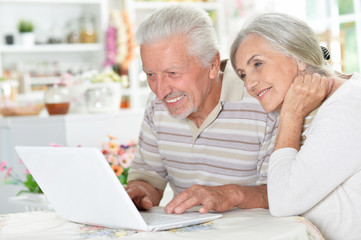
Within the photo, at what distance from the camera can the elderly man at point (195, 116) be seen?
5.63 feet

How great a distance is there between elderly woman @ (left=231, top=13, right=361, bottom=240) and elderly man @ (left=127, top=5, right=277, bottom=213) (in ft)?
0.59

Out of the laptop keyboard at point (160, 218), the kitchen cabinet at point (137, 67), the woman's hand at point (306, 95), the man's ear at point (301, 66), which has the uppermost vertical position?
the man's ear at point (301, 66)

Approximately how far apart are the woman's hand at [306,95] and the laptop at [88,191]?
35 centimetres

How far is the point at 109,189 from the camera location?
119 centimetres

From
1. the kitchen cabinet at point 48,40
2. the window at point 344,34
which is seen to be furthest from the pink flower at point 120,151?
the kitchen cabinet at point 48,40

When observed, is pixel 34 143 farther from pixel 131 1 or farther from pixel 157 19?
pixel 131 1

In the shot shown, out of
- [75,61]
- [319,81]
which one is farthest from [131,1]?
[319,81]

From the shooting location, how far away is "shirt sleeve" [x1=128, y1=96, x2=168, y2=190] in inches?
74.7

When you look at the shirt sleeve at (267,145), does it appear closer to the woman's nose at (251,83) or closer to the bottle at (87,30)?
the woman's nose at (251,83)

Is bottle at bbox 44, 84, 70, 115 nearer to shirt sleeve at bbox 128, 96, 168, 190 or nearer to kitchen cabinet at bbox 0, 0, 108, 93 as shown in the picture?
shirt sleeve at bbox 128, 96, 168, 190

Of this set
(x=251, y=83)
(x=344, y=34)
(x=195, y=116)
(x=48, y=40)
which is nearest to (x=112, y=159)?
(x=195, y=116)

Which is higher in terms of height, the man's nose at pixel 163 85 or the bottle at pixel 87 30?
the man's nose at pixel 163 85

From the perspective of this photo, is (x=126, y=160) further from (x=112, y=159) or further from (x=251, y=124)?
(x=251, y=124)

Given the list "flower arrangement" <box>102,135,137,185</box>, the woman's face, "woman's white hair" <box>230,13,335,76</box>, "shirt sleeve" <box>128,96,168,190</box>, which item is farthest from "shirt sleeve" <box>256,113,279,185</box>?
"flower arrangement" <box>102,135,137,185</box>
